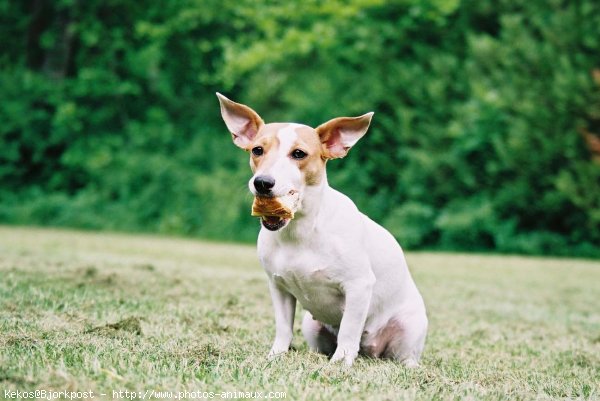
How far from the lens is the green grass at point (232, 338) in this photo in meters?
2.64

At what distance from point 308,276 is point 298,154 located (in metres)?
0.57

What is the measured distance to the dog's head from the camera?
305 centimetres

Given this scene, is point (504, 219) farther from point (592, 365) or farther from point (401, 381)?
point (401, 381)

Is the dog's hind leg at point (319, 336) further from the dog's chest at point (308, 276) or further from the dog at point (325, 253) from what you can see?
the dog's chest at point (308, 276)

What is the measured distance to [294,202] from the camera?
3154 mm

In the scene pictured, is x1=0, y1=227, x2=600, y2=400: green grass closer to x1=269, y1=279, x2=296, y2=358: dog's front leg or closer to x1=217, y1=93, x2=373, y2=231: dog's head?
x1=269, y1=279, x2=296, y2=358: dog's front leg

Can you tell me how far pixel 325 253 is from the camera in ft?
10.8

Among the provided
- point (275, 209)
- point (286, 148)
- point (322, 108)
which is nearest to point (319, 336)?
point (275, 209)

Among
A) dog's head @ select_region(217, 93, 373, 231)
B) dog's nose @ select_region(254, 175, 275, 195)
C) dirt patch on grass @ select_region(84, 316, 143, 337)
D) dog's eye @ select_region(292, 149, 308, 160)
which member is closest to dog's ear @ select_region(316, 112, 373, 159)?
dog's head @ select_region(217, 93, 373, 231)

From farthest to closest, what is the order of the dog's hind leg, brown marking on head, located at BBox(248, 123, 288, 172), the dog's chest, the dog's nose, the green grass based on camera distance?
the dog's hind leg
the dog's chest
brown marking on head, located at BBox(248, 123, 288, 172)
the dog's nose
the green grass

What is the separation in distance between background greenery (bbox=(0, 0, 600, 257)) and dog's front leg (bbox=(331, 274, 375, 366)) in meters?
10.3

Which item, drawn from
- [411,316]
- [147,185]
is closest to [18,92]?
[147,185]

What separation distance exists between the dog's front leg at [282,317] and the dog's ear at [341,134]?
0.72 meters

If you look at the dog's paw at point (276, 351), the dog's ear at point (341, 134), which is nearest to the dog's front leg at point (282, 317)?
the dog's paw at point (276, 351)
